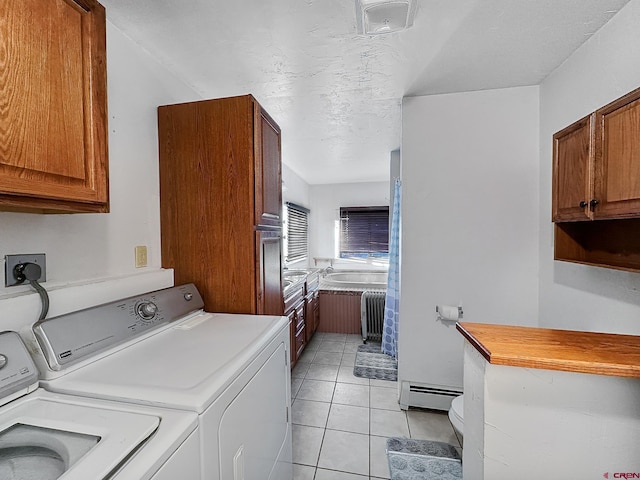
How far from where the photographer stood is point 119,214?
136cm

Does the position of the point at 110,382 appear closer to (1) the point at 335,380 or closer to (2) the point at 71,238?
(2) the point at 71,238

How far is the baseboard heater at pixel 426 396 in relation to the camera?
212 cm

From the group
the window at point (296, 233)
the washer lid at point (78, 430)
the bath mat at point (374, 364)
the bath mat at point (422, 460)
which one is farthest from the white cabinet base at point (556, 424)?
the window at point (296, 233)

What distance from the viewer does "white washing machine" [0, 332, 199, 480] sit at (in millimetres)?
536

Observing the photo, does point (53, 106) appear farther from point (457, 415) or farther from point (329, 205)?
→ point (329, 205)

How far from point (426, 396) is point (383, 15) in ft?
8.20

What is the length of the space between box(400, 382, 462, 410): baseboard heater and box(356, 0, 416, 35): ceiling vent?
2360 mm

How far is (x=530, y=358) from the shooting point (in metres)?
0.74

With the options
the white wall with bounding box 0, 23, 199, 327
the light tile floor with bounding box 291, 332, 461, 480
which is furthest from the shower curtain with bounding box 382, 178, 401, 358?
the white wall with bounding box 0, 23, 199, 327

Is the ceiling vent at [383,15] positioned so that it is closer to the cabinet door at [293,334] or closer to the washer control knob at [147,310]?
the washer control knob at [147,310]

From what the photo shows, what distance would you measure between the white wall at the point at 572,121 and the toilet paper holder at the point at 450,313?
527 mm

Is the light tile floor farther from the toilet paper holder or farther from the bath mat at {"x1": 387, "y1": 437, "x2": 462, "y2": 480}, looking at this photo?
the toilet paper holder

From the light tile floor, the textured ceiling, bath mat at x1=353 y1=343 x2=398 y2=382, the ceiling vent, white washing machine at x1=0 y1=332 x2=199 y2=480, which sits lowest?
the light tile floor

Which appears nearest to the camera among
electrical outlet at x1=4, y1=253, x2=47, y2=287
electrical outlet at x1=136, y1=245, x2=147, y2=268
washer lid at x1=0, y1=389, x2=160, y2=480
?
washer lid at x1=0, y1=389, x2=160, y2=480
